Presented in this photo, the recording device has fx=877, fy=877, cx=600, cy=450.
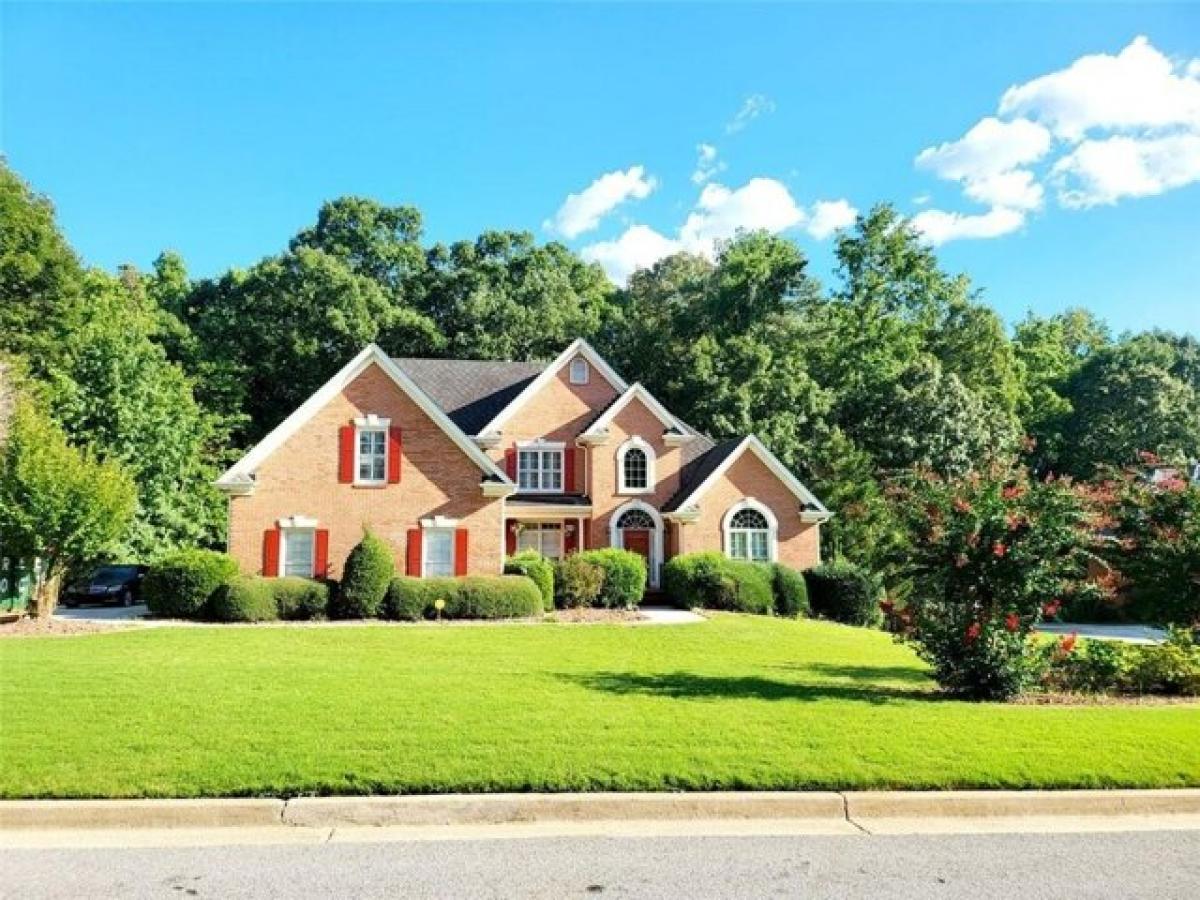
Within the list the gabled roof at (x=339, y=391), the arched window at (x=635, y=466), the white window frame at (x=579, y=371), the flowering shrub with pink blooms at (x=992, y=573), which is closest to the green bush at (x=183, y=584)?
the gabled roof at (x=339, y=391)

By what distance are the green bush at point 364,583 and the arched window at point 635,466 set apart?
394 inches

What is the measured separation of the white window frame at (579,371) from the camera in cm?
2995

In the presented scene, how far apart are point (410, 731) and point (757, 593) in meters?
17.4

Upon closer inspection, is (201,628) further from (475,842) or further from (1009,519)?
(1009,519)

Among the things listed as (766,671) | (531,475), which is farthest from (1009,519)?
(531,475)

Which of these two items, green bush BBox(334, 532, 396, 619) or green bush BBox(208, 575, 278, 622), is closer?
green bush BBox(208, 575, 278, 622)

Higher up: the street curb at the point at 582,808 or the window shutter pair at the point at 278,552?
the window shutter pair at the point at 278,552

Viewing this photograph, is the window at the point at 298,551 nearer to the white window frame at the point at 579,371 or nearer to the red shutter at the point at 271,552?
Answer: the red shutter at the point at 271,552

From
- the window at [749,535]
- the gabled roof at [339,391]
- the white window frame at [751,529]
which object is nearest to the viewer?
the gabled roof at [339,391]

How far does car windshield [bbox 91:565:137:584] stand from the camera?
26703 millimetres

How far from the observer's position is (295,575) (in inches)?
882

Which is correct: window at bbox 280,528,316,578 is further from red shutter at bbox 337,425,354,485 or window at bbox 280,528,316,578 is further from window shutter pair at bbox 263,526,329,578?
red shutter at bbox 337,425,354,485

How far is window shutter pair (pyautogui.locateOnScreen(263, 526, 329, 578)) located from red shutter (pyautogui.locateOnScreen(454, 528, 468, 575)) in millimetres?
Answer: 3265

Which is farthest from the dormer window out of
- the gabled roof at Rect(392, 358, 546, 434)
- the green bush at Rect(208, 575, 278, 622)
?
the green bush at Rect(208, 575, 278, 622)
